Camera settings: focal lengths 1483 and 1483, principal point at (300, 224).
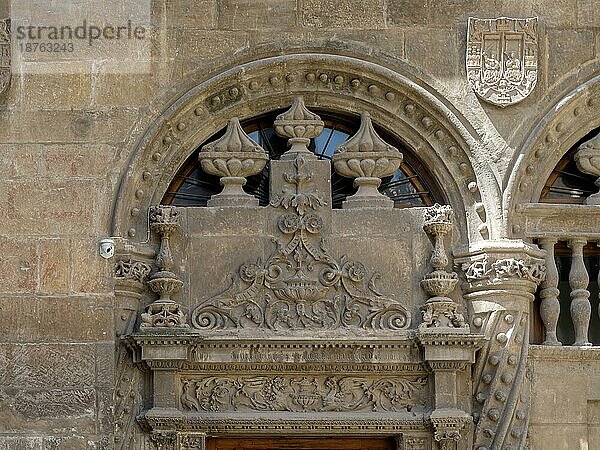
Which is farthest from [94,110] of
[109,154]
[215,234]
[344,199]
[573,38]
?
[573,38]

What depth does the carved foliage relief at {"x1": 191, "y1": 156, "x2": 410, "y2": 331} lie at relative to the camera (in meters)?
10.3

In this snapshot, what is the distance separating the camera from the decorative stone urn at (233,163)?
10.5 metres

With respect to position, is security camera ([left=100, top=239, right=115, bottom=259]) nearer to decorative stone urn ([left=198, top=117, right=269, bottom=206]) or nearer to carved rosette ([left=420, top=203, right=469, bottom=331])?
decorative stone urn ([left=198, top=117, right=269, bottom=206])

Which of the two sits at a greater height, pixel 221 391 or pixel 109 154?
pixel 109 154

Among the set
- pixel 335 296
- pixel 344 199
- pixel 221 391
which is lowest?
pixel 221 391

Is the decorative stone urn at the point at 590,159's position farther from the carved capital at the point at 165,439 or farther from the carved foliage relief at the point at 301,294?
the carved capital at the point at 165,439

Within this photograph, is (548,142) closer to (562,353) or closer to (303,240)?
(562,353)

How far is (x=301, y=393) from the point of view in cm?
1032

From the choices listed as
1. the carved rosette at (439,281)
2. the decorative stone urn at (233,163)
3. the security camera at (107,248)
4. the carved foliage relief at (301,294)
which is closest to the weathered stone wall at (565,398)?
the carved rosette at (439,281)

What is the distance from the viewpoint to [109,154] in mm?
10430

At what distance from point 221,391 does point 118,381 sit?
71cm

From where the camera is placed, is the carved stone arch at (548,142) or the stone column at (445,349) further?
the carved stone arch at (548,142)

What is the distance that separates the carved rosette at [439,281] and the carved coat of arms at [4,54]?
3.11 meters

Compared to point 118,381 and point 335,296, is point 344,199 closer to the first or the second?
point 335,296
